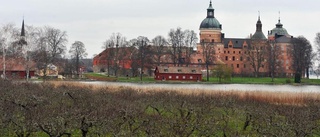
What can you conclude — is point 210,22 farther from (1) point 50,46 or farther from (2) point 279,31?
(1) point 50,46

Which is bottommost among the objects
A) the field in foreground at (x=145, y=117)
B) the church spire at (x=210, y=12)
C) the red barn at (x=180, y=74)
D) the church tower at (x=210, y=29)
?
the field in foreground at (x=145, y=117)

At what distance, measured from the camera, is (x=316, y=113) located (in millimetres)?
19875

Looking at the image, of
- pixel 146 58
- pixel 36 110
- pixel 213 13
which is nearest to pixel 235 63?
A: pixel 213 13

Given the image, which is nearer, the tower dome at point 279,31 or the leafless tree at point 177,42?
the leafless tree at point 177,42

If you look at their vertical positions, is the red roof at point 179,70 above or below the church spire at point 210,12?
below

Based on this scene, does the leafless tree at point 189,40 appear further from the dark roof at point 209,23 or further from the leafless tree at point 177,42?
the dark roof at point 209,23

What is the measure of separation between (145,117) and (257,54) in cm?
7417

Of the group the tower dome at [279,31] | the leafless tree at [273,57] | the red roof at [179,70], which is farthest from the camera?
the tower dome at [279,31]

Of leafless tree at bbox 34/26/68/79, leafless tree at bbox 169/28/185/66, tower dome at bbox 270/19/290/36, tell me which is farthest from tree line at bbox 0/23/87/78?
tower dome at bbox 270/19/290/36

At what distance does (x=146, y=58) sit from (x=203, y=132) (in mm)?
64155

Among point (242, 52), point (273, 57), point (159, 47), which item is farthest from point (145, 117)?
point (242, 52)

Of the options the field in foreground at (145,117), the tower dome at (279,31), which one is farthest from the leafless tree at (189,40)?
the field in foreground at (145,117)

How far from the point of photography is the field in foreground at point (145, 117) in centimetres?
1303

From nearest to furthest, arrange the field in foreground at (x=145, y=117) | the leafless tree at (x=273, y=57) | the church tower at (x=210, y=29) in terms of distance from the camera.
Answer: the field in foreground at (x=145, y=117), the leafless tree at (x=273, y=57), the church tower at (x=210, y=29)
